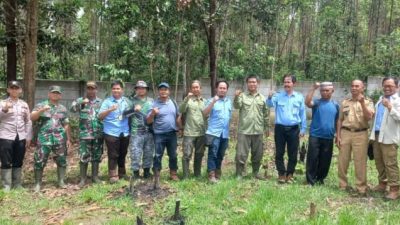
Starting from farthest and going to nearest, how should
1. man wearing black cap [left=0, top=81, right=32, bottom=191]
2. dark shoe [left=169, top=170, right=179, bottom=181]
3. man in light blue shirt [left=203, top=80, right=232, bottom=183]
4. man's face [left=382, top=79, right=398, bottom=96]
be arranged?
1. dark shoe [left=169, top=170, right=179, bottom=181]
2. man in light blue shirt [left=203, top=80, right=232, bottom=183]
3. man wearing black cap [left=0, top=81, right=32, bottom=191]
4. man's face [left=382, top=79, right=398, bottom=96]

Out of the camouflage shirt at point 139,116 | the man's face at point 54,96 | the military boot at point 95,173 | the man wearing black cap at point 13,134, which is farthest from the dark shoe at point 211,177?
the man wearing black cap at point 13,134

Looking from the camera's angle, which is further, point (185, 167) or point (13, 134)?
point (185, 167)

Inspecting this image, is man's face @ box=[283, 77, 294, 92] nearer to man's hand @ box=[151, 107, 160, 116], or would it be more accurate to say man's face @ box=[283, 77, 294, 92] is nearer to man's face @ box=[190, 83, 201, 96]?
man's face @ box=[190, 83, 201, 96]

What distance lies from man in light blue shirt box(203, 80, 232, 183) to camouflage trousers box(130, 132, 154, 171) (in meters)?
0.93

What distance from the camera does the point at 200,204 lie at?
5836mm

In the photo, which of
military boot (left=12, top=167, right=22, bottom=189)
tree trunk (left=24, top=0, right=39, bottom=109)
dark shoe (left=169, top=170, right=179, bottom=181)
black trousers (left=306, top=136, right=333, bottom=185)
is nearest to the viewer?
military boot (left=12, top=167, right=22, bottom=189)

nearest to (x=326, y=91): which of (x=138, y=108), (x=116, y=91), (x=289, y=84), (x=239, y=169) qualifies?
(x=289, y=84)

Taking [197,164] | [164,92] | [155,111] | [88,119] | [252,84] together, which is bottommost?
[197,164]

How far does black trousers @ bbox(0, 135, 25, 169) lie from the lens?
21.1ft

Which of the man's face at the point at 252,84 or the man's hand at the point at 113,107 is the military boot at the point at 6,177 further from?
the man's face at the point at 252,84

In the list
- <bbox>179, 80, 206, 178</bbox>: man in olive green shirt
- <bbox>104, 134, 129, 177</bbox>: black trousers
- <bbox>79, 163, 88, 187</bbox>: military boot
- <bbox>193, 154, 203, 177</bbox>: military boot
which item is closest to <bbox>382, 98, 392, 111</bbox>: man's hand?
<bbox>179, 80, 206, 178</bbox>: man in olive green shirt

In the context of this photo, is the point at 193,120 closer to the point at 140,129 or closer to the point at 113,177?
the point at 140,129

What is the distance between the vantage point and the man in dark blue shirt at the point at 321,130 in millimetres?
6867

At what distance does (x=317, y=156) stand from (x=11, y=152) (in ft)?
15.3
